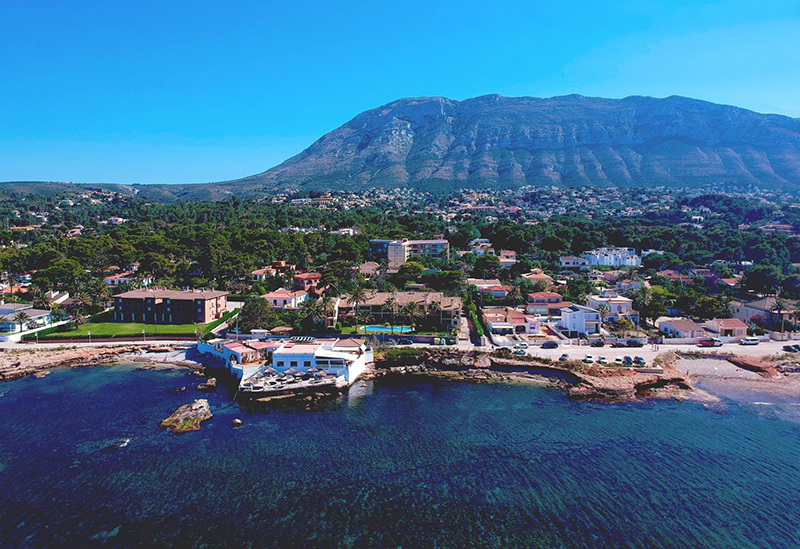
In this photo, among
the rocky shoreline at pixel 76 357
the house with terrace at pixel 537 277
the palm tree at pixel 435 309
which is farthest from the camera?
the house with terrace at pixel 537 277

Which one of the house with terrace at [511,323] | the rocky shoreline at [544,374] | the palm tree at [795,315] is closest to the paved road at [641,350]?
the rocky shoreline at [544,374]

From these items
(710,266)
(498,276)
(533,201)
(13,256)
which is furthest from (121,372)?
(533,201)

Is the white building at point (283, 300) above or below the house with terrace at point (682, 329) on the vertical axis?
above

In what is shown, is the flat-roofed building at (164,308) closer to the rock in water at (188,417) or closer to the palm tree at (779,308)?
the rock in water at (188,417)

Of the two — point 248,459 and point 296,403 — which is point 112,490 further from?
point 296,403

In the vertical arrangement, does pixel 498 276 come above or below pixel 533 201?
below

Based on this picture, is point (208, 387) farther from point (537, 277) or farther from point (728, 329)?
point (728, 329)

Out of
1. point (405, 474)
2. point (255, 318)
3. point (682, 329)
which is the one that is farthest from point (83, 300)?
point (682, 329)
